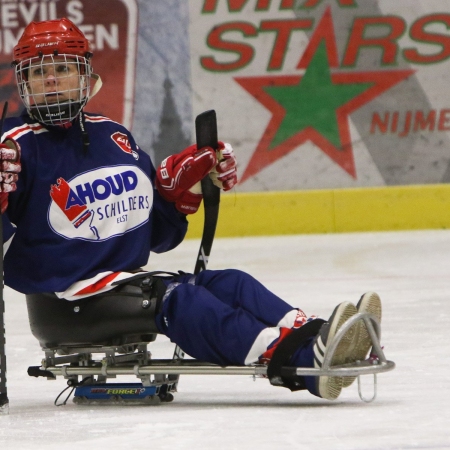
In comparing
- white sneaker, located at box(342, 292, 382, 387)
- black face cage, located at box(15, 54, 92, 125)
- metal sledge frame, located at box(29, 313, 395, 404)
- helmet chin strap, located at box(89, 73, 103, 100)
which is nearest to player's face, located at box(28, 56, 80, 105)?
black face cage, located at box(15, 54, 92, 125)

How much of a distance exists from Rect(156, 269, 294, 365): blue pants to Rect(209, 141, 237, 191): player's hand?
0.29 meters

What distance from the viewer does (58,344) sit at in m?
2.48

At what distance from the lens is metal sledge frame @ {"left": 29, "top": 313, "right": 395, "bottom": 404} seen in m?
2.27

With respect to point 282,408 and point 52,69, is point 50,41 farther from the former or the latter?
point 282,408

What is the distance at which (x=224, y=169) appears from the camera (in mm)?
2635

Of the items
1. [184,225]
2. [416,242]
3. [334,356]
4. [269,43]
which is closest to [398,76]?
[269,43]

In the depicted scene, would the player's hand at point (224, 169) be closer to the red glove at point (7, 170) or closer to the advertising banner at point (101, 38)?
the red glove at point (7, 170)

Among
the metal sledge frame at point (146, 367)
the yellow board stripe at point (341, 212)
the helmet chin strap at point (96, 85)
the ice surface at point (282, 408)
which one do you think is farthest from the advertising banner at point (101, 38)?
the metal sledge frame at point (146, 367)

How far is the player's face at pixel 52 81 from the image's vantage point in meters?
2.49

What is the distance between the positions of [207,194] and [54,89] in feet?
1.48

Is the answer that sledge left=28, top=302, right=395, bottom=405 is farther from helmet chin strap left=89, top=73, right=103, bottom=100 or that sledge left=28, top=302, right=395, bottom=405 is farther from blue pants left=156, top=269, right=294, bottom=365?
helmet chin strap left=89, top=73, right=103, bottom=100

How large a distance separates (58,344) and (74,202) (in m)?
0.32

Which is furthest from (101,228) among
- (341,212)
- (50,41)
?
(341,212)

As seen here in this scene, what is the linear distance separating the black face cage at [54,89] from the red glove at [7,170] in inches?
5.9
